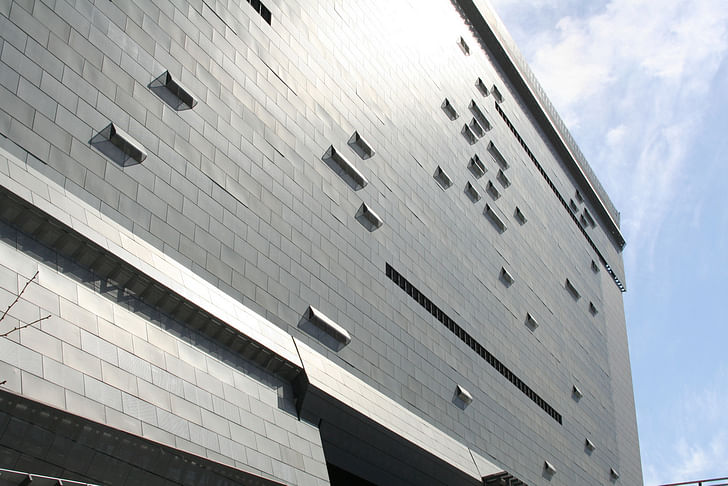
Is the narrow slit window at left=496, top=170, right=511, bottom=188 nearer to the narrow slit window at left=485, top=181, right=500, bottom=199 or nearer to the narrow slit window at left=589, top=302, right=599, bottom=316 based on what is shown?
the narrow slit window at left=485, top=181, right=500, bottom=199

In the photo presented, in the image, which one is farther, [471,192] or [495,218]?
[495,218]

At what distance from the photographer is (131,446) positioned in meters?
18.9

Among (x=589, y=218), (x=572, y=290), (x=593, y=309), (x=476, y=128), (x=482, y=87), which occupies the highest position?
(x=589, y=218)

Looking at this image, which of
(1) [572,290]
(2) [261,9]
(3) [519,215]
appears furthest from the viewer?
(1) [572,290]

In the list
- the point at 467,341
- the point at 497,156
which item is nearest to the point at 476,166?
the point at 497,156

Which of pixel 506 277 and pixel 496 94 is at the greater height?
pixel 496 94

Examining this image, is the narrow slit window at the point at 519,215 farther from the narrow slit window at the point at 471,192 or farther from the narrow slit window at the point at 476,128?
the narrow slit window at the point at 471,192

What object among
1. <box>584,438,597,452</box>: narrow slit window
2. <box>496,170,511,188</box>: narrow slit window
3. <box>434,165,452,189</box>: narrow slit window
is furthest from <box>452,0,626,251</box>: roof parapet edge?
<box>584,438,597,452</box>: narrow slit window

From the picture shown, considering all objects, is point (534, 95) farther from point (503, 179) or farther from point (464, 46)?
point (503, 179)

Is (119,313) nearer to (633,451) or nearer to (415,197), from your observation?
(415,197)

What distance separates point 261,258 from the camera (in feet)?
87.7

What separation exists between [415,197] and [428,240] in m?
2.24

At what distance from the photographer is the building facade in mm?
19406

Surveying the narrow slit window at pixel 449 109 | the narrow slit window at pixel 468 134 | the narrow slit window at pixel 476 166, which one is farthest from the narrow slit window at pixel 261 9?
the narrow slit window at pixel 476 166
